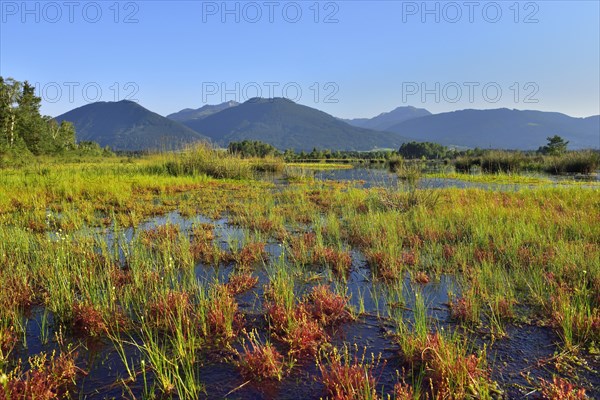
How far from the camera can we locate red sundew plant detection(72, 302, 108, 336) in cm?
412

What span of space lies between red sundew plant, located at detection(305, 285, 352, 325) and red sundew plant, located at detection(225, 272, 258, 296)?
1120mm

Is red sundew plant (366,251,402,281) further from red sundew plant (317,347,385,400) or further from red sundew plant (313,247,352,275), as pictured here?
red sundew plant (317,347,385,400)

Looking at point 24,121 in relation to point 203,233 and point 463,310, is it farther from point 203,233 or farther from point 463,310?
point 463,310

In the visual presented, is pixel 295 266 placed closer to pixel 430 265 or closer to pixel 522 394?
pixel 430 265

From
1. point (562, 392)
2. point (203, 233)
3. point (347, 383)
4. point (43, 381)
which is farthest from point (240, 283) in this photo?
point (562, 392)

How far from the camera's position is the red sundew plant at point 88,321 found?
412 cm

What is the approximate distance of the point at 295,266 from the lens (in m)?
6.43

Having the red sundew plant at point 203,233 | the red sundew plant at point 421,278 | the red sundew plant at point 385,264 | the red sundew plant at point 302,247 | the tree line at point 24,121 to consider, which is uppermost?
the tree line at point 24,121

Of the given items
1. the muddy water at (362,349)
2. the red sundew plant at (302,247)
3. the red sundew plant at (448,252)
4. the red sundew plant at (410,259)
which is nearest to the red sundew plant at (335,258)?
the red sundew plant at (302,247)

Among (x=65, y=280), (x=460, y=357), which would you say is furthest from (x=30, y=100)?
(x=460, y=357)

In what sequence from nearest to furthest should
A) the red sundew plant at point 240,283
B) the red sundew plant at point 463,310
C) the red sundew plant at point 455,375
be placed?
the red sundew plant at point 455,375 → the red sundew plant at point 463,310 → the red sundew plant at point 240,283

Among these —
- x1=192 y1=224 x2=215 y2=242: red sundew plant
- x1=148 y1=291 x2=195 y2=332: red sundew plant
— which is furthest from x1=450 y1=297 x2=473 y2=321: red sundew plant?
x1=192 y1=224 x2=215 y2=242: red sundew plant

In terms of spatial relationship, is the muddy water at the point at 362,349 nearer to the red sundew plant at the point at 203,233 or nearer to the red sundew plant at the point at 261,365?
the red sundew plant at the point at 261,365

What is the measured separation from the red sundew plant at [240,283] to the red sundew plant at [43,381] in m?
2.19
